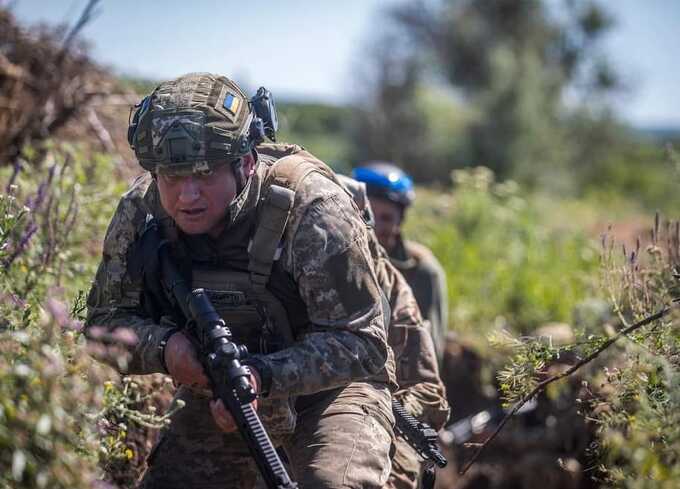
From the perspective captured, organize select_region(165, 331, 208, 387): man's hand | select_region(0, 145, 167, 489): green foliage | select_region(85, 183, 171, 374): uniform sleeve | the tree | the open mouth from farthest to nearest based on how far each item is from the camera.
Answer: the tree → select_region(85, 183, 171, 374): uniform sleeve → the open mouth → select_region(165, 331, 208, 387): man's hand → select_region(0, 145, 167, 489): green foliage

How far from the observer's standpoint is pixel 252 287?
9.85ft

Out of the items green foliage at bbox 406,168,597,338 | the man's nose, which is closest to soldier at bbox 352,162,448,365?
green foliage at bbox 406,168,597,338

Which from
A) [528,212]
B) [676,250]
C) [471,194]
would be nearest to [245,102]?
[676,250]

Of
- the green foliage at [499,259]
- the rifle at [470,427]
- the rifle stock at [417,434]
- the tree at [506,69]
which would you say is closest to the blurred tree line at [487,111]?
the tree at [506,69]

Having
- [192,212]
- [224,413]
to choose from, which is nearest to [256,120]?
[192,212]

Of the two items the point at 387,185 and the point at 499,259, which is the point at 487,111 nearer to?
the point at 499,259

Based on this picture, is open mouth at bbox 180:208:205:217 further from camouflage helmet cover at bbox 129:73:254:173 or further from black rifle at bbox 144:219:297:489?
black rifle at bbox 144:219:297:489

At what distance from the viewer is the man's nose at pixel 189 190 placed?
114 inches

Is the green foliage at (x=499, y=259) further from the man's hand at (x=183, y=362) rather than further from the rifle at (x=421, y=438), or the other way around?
the man's hand at (x=183, y=362)

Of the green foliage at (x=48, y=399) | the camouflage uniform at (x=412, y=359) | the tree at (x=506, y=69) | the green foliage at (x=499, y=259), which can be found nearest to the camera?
the green foliage at (x=48, y=399)

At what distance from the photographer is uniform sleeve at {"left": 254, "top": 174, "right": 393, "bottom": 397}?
2861 millimetres

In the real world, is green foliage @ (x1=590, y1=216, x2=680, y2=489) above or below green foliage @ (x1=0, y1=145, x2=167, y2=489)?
below

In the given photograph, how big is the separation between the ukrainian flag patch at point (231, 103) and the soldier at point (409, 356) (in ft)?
2.36

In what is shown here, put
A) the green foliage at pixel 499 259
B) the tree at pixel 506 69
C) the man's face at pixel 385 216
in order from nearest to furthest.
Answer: the man's face at pixel 385 216 → the green foliage at pixel 499 259 → the tree at pixel 506 69
